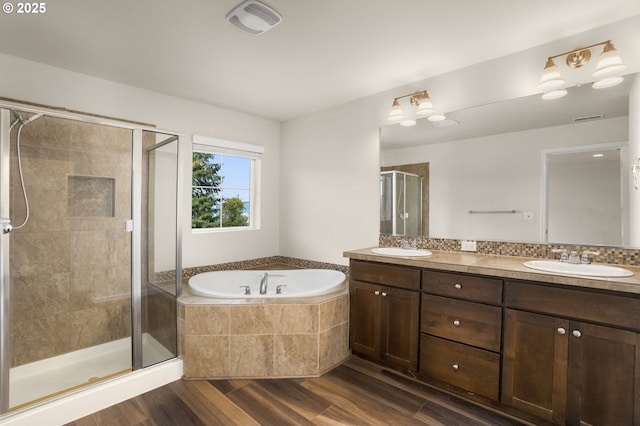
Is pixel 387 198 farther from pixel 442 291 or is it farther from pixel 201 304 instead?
pixel 201 304

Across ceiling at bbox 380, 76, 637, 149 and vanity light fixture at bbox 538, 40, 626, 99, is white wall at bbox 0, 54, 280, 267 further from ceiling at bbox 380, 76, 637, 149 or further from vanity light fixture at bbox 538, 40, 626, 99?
vanity light fixture at bbox 538, 40, 626, 99

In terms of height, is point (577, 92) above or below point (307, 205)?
above

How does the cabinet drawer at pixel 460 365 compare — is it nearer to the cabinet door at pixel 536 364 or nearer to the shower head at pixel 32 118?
the cabinet door at pixel 536 364

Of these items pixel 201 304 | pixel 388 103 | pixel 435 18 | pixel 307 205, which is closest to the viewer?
pixel 435 18

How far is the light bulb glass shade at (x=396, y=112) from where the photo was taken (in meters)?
2.71

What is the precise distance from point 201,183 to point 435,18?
266 cm

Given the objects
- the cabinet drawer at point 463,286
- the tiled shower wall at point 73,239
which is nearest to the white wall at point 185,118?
the tiled shower wall at point 73,239

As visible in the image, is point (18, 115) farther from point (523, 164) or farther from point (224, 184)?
point (523, 164)

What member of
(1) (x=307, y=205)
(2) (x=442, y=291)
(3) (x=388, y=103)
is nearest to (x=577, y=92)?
(3) (x=388, y=103)

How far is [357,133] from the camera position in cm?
317

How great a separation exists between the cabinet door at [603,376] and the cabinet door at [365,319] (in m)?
1.19

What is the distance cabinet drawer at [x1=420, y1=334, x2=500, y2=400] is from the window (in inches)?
96.0

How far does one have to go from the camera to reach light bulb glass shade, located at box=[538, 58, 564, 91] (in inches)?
77.5

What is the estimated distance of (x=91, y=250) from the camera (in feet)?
7.86
